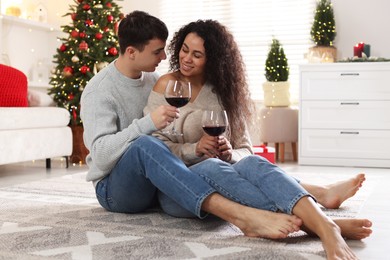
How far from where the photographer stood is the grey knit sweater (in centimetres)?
214

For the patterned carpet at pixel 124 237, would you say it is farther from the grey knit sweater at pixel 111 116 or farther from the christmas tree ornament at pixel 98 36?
the christmas tree ornament at pixel 98 36

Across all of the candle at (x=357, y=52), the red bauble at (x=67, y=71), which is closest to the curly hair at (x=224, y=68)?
the candle at (x=357, y=52)

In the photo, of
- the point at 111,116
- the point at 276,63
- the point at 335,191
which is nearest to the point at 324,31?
the point at 276,63

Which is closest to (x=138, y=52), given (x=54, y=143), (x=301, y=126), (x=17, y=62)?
(x=54, y=143)

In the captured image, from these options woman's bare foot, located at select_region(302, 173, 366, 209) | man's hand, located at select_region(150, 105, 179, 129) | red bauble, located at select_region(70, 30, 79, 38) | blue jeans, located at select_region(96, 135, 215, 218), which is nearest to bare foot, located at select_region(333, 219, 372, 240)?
blue jeans, located at select_region(96, 135, 215, 218)

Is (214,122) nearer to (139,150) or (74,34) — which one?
(139,150)

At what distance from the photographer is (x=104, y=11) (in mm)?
5391

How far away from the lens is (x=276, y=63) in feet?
17.5

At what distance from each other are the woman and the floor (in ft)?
0.31

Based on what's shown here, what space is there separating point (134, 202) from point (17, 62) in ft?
13.6

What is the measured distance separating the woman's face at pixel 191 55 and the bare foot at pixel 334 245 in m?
0.92

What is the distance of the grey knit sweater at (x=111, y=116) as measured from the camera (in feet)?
7.04

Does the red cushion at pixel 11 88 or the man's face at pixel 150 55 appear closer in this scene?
the man's face at pixel 150 55

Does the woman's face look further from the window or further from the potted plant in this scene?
the window
